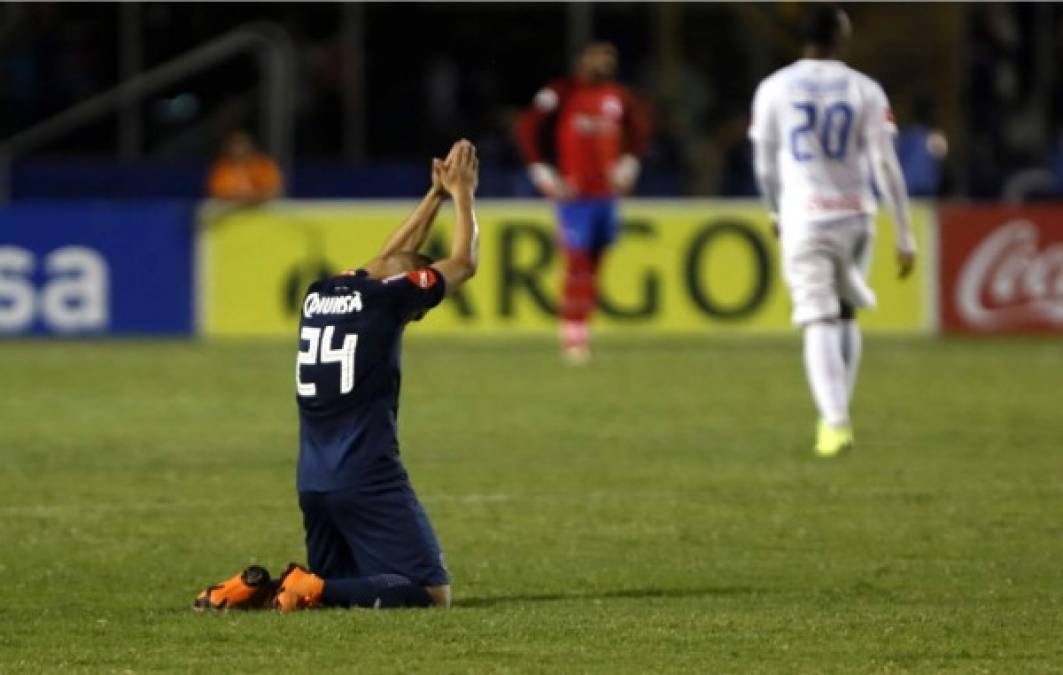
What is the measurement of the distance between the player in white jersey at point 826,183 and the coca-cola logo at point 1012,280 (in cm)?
996

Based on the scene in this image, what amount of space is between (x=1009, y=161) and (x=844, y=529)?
18697 millimetres

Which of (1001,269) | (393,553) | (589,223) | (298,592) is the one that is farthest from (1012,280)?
(298,592)

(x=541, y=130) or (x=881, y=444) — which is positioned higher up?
(x=541, y=130)

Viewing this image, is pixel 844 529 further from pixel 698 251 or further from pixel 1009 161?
pixel 1009 161

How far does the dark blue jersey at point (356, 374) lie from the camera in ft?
29.2

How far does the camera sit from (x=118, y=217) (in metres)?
23.8

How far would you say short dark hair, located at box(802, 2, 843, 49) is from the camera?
→ 45.2 feet

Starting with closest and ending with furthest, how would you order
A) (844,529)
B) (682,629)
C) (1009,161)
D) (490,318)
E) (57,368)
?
(682,629), (844,529), (57,368), (490,318), (1009,161)

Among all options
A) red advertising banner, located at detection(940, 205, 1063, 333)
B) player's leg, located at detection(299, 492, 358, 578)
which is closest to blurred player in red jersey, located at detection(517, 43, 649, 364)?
red advertising banner, located at detection(940, 205, 1063, 333)

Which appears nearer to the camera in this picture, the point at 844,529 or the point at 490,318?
the point at 844,529

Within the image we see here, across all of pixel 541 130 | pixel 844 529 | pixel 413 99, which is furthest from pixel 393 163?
pixel 844 529

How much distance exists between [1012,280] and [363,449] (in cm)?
1558

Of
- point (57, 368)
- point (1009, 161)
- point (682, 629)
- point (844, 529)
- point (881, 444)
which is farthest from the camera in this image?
point (1009, 161)

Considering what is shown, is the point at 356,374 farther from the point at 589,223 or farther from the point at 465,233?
the point at 589,223
